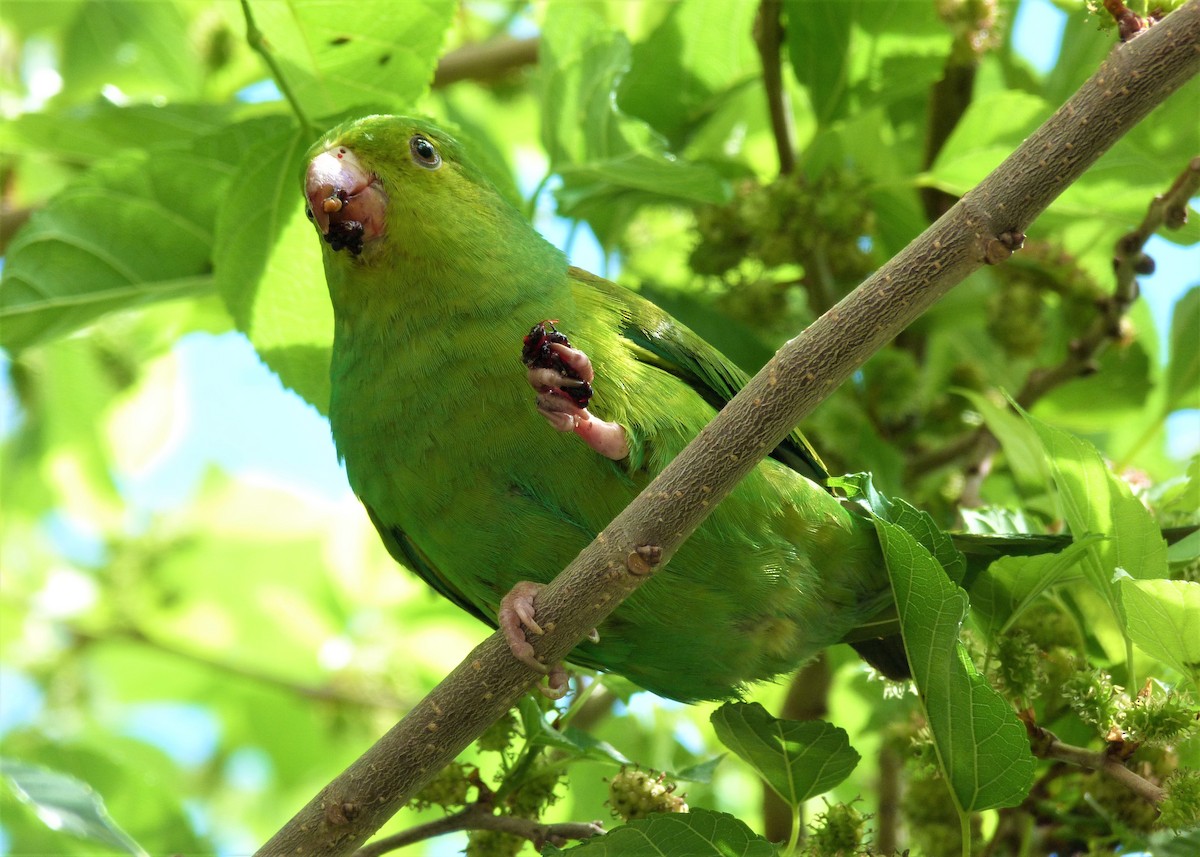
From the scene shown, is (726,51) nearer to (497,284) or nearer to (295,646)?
(497,284)

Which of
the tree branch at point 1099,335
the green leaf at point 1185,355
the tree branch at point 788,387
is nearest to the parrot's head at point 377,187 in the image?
the tree branch at point 788,387

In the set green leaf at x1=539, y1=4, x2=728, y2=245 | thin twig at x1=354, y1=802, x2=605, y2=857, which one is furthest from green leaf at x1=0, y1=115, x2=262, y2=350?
thin twig at x1=354, y1=802, x2=605, y2=857

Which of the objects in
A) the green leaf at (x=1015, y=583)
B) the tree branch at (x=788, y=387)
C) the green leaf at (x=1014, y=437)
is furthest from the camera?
the green leaf at (x=1014, y=437)

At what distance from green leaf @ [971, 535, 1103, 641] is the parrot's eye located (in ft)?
5.23

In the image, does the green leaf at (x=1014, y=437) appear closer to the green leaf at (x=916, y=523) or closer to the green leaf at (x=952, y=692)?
the green leaf at (x=916, y=523)

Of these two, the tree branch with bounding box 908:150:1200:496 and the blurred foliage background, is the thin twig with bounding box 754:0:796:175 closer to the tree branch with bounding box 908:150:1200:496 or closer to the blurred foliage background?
the blurred foliage background

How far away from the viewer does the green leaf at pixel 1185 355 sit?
3.59 metres

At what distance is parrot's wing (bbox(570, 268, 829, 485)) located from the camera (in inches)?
120

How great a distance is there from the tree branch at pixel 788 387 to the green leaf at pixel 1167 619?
2.11 feet

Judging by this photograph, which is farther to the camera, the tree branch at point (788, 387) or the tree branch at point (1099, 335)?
the tree branch at point (1099, 335)

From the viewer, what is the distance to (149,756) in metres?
5.11

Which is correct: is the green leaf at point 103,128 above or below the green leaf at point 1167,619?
above

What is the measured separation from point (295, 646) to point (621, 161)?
3.07m

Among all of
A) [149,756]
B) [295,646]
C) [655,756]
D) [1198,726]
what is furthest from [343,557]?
[1198,726]
